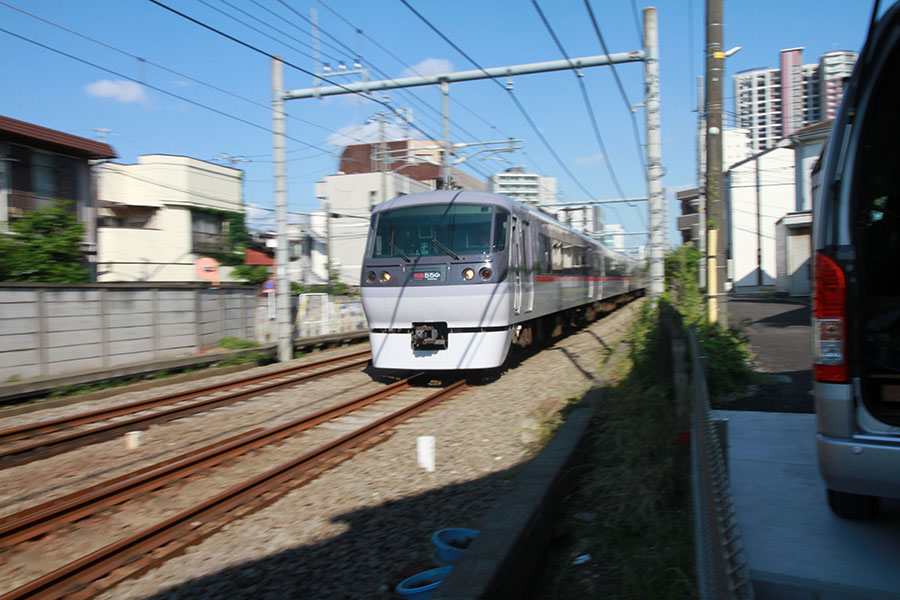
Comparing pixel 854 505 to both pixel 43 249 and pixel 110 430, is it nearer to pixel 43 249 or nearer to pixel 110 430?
pixel 110 430

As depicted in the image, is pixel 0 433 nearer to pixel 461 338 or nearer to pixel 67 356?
pixel 67 356

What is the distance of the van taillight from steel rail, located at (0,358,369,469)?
22.5 feet

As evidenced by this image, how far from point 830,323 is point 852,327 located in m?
0.08

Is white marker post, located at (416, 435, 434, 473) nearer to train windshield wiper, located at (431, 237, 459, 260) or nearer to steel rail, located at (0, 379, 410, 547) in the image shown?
steel rail, located at (0, 379, 410, 547)

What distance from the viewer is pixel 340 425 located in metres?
7.75

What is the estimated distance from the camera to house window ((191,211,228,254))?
26.2 m

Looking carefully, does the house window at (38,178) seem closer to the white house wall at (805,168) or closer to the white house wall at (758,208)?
the white house wall at (805,168)

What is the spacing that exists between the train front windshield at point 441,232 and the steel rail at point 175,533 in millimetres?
3890

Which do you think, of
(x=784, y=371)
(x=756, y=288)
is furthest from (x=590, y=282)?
(x=756, y=288)

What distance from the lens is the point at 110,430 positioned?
295 inches

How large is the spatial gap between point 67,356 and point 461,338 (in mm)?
6835

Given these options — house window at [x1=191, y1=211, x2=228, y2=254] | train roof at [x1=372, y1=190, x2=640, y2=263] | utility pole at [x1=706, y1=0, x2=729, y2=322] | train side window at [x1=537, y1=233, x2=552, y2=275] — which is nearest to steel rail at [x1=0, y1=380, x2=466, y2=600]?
train roof at [x1=372, y1=190, x2=640, y2=263]

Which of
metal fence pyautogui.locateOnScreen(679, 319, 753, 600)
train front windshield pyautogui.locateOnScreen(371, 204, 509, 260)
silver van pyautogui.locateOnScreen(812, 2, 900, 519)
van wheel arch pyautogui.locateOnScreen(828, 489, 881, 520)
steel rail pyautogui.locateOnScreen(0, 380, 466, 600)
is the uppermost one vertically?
train front windshield pyautogui.locateOnScreen(371, 204, 509, 260)

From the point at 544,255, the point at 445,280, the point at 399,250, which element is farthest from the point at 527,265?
the point at 399,250
